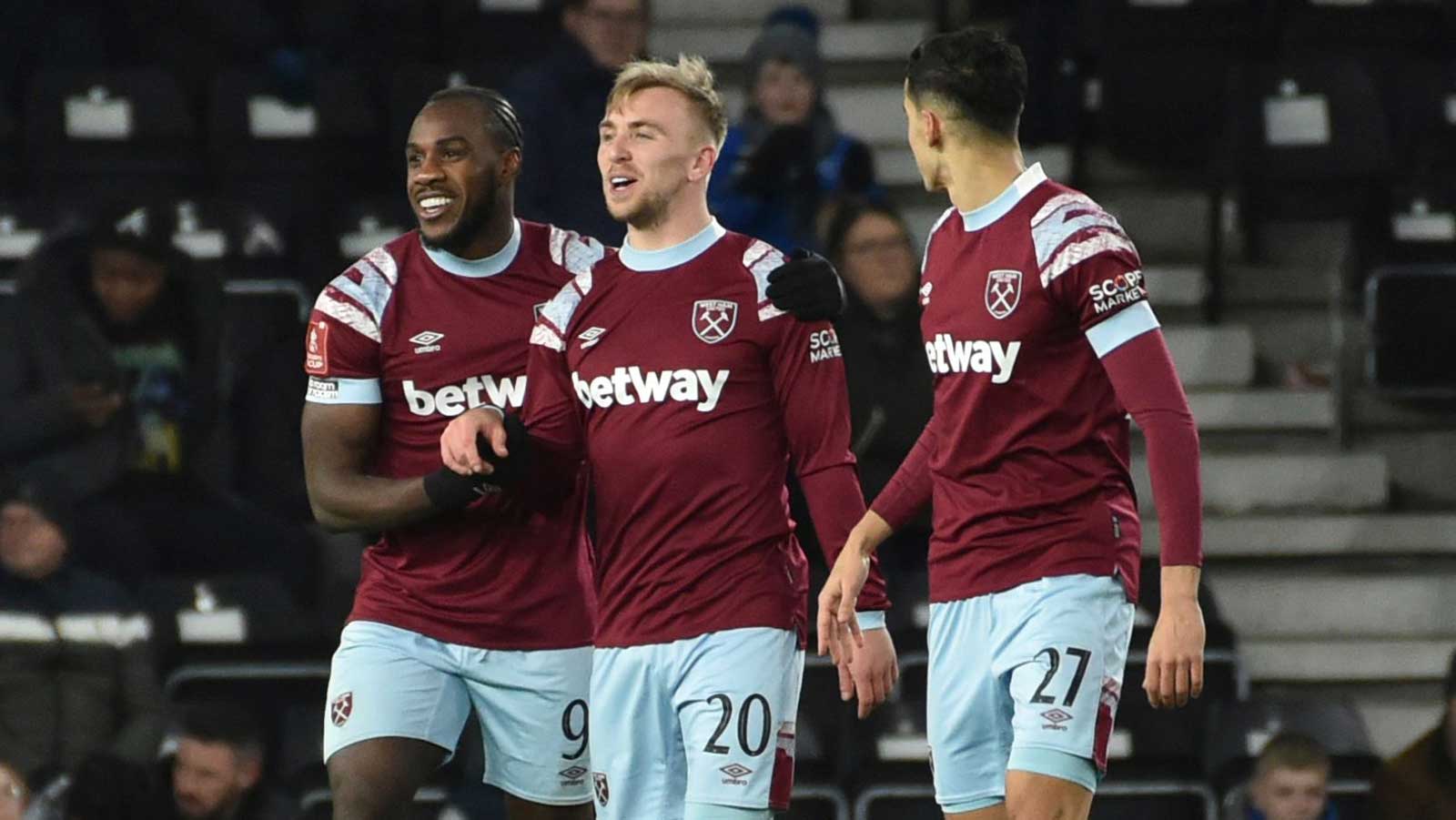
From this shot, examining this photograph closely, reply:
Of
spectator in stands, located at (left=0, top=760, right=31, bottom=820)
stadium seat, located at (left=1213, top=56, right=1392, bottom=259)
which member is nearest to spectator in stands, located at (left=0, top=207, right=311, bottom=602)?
spectator in stands, located at (left=0, top=760, right=31, bottom=820)

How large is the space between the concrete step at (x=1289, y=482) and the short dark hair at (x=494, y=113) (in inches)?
171

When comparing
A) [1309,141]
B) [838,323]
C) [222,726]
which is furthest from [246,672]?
[1309,141]

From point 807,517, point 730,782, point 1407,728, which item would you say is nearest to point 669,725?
point 730,782

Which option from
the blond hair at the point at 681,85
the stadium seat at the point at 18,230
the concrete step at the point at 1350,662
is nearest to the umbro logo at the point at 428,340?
the blond hair at the point at 681,85

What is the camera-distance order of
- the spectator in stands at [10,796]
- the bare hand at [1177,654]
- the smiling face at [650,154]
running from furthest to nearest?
1. the spectator in stands at [10,796]
2. the smiling face at [650,154]
3. the bare hand at [1177,654]

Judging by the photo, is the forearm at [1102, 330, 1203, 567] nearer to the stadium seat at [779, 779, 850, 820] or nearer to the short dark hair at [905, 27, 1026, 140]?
the short dark hair at [905, 27, 1026, 140]

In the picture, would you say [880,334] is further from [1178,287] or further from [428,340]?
[428,340]

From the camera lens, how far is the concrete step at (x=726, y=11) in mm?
11031

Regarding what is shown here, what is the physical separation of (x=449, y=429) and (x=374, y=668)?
1.87ft

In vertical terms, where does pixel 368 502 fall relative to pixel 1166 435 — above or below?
below

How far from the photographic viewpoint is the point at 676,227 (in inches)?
202

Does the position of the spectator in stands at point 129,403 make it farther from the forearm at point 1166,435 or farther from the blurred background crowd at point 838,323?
the forearm at point 1166,435

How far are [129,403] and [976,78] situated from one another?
455 centimetres

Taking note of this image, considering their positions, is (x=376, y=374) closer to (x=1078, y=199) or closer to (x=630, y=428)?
(x=630, y=428)
